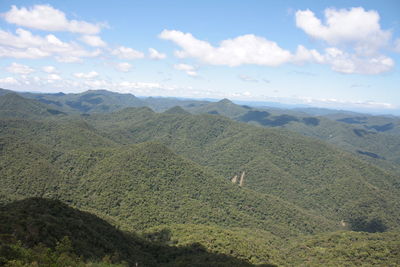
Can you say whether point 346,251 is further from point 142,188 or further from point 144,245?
point 142,188

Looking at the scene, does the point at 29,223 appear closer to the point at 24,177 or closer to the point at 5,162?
the point at 24,177

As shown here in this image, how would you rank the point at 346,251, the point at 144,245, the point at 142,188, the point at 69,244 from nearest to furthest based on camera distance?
1. the point at 69,244
2. the point at 144,245
3. the point at 346,251
4. the point at 142,188

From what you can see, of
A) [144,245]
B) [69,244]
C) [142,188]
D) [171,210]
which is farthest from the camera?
[142,188]

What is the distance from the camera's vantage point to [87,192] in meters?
113

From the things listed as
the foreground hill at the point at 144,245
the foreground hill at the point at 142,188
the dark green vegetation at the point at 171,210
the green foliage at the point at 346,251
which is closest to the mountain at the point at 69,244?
the foreground hill at the point at 144,245

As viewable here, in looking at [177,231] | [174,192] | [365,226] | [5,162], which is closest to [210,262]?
[177,231]

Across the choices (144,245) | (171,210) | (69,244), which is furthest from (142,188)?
(69,244)

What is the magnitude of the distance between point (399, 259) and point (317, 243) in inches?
992

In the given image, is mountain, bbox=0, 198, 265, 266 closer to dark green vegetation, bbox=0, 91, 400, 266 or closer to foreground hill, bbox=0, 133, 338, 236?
dark green vegetation, bbox=0, 91, 400, 266

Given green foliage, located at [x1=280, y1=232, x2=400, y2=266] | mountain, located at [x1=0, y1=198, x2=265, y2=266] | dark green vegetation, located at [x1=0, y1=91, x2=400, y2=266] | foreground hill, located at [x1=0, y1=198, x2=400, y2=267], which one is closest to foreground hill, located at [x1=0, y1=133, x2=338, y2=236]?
dark green vegetation, located at [x1=0, y1=91, x2=400, y2=266]

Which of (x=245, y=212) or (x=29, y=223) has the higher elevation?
(x=29, y=223)

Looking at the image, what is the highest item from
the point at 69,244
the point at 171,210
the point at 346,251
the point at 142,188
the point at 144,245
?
the point at 69,244

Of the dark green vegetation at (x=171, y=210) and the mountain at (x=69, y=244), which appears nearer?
the mountain at (x=69, y=244)

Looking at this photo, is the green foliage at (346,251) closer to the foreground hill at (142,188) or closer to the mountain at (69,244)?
the foreground hill at (142,188)
